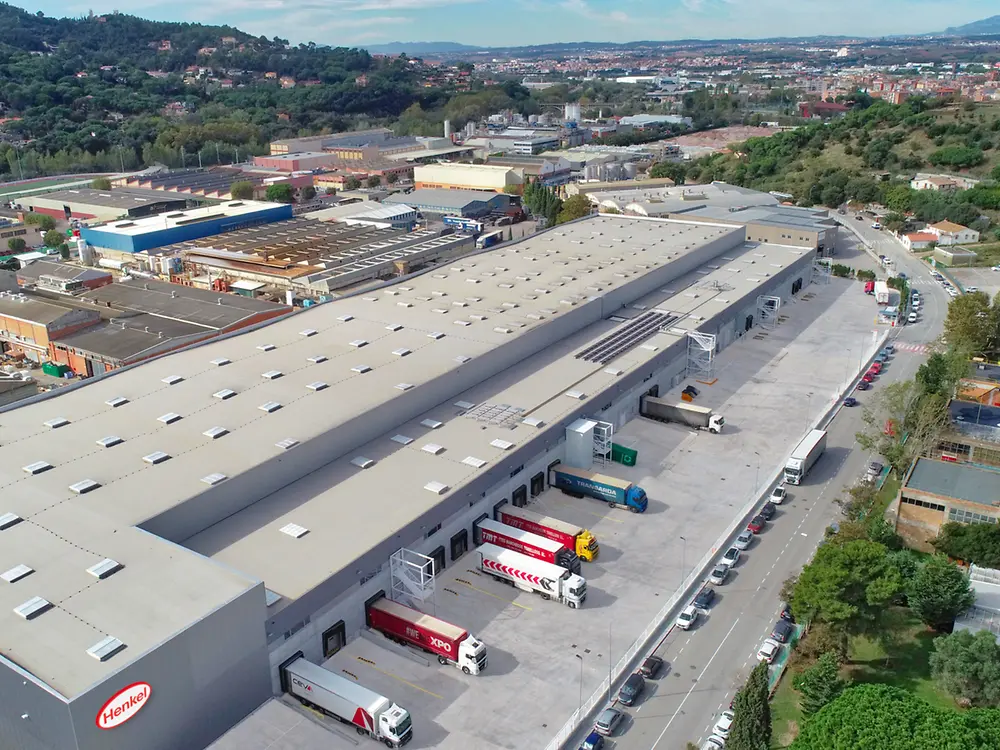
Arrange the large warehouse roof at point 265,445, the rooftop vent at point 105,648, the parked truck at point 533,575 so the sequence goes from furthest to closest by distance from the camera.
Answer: the parked truck at point 533,575, the large warehouse roof at point 265,445, the rooftop vent at point 105,648

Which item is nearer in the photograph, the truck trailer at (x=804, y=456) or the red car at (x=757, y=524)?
the red car at (x=757, y=524)

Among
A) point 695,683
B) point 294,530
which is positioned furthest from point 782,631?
point 294,530

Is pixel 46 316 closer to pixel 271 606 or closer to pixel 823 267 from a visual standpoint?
pixel 271 606

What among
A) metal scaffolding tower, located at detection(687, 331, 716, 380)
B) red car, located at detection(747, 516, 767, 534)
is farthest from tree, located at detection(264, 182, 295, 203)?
red car, located at detection(747, 516, 767, 534)

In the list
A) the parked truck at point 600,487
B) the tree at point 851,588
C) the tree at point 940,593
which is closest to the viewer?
the tree at point 851,588

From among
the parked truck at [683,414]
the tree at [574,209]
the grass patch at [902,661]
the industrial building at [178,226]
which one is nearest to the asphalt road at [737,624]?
the grass patch at [902,661]

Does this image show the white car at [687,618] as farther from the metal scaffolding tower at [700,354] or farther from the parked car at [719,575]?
the metal scaffolding tower at [700,354]

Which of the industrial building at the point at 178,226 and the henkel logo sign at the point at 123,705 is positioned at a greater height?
the industrial building at the point at 178,226
